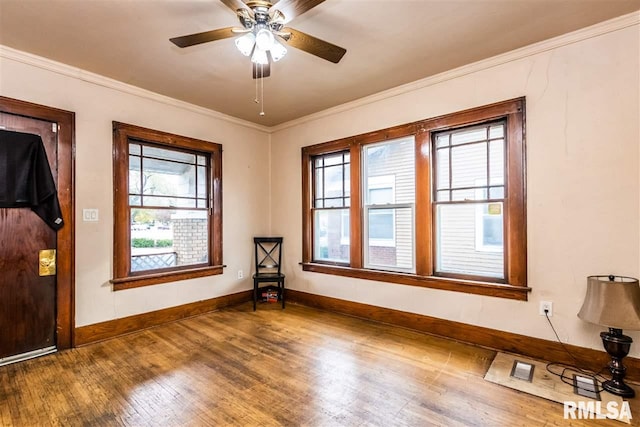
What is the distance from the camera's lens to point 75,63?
2.86 metres

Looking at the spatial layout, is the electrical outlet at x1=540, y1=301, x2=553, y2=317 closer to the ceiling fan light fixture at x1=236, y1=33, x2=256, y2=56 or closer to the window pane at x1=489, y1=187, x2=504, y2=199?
the window pane at x1=489, y1=187, x2=504, y2=199

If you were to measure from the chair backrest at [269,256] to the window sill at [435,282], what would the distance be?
75 centimetres

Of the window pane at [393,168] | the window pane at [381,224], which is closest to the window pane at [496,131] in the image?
the window pane at [393,168]

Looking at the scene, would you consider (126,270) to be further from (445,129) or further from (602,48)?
(602,48)

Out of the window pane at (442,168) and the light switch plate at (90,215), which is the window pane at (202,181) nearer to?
the light switch plate at (90,215)

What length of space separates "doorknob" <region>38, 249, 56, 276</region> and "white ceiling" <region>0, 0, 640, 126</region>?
1761 mm

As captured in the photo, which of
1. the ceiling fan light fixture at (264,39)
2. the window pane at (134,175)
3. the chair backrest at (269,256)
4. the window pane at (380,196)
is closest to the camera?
the ceiling fan light fixture at (264,39)

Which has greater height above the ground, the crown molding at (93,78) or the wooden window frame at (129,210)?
the crown molding at (93,78)

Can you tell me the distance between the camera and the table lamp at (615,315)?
2.04 metres

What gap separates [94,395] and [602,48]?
4550 mm

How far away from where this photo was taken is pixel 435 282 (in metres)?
3.17

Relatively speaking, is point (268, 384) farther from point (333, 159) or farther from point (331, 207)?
point (333, 159)

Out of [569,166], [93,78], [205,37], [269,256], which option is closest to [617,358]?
[569,166]

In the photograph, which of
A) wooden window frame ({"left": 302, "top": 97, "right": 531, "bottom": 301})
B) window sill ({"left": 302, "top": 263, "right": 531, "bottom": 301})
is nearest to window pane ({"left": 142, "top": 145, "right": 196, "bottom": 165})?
wooden window frame ({"left": 302, "top": 97, "right": 531, "bottom": 301})
